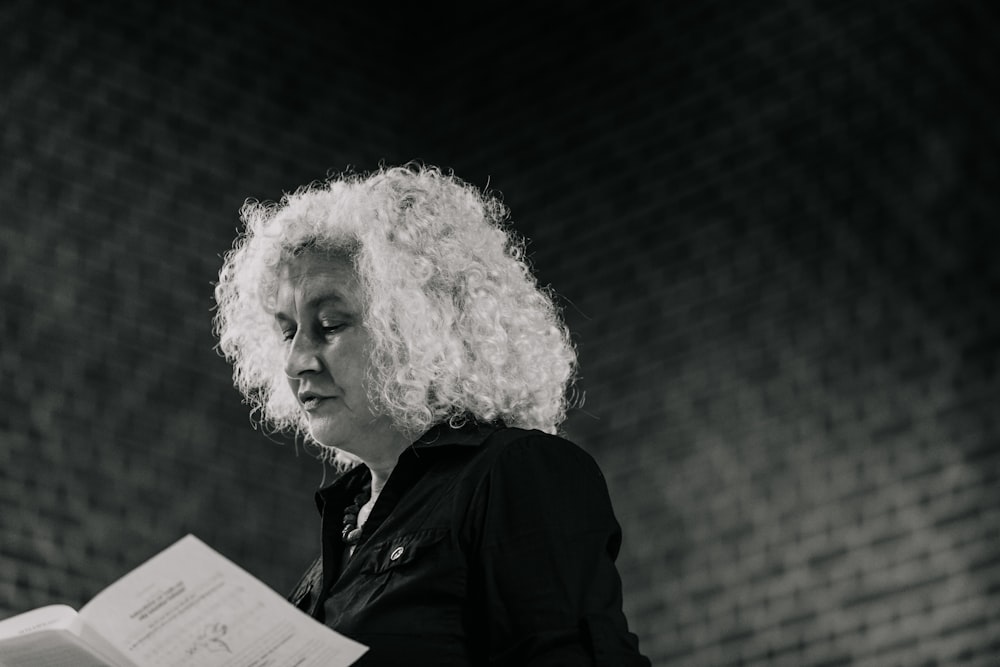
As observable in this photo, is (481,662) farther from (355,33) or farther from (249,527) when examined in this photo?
(355,33)

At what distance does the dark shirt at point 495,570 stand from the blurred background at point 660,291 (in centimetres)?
278

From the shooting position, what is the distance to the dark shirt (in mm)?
1828

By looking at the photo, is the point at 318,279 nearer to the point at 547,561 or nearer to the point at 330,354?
the point at 330,354

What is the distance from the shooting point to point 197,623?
1.74 m

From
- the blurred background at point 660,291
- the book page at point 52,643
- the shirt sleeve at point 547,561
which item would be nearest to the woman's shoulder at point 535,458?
the shirt sleeve at point 547,561

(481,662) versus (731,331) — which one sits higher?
(731,331)

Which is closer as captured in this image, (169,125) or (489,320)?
(489,320)

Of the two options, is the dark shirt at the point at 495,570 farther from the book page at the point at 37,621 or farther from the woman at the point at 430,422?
the book page at the point at 37,621

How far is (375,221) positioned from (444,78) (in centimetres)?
→ 413

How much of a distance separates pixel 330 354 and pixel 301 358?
0.04 metres

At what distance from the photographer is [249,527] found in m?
5.31

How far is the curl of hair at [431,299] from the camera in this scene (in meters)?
2.24

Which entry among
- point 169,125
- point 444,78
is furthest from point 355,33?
point 169,125

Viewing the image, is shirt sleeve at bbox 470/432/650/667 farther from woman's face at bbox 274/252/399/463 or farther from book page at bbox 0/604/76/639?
book page at bbox 0/604/76/639
